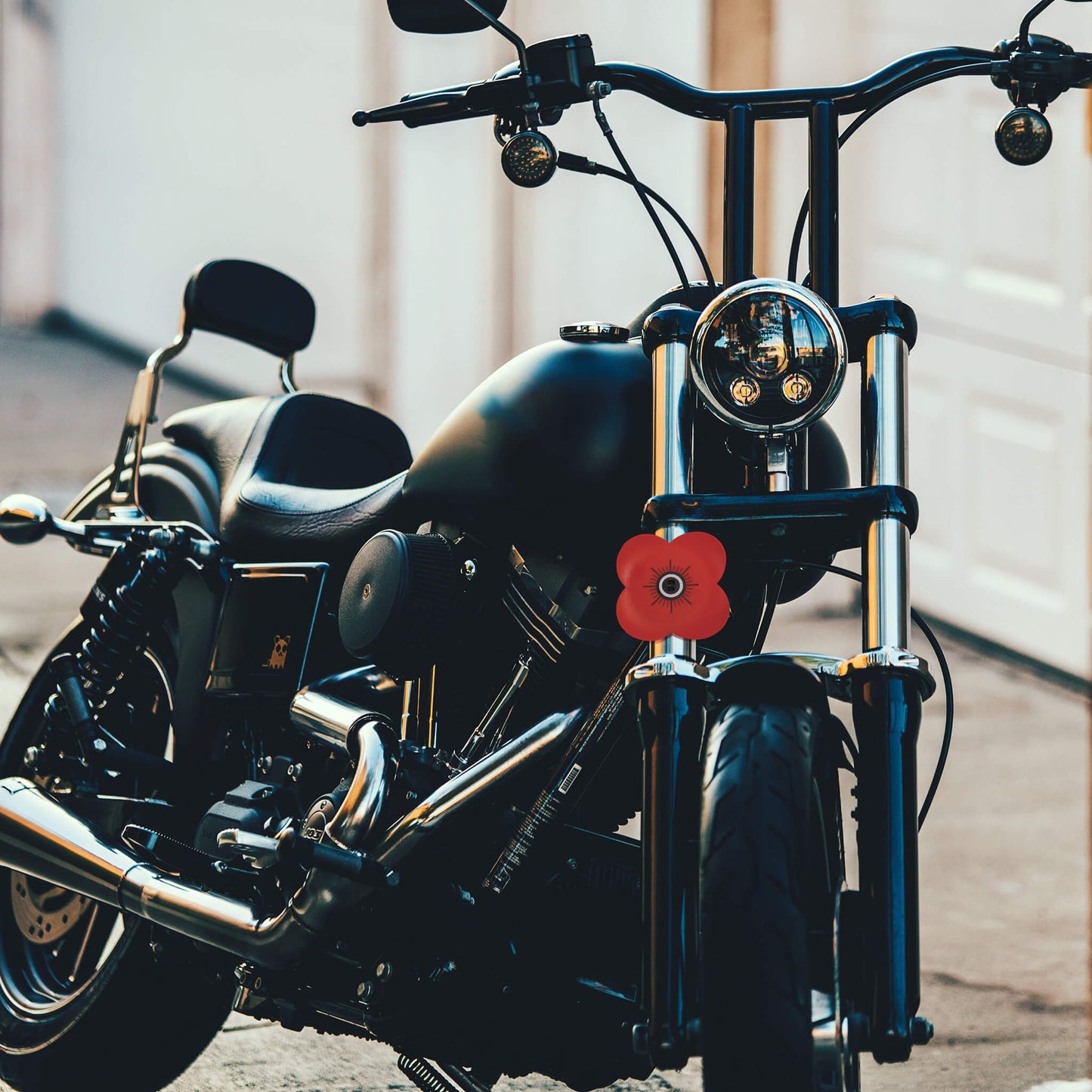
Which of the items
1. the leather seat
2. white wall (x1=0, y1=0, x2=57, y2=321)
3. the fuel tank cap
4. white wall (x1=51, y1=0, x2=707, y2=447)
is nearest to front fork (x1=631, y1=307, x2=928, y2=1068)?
the fuel tank cap

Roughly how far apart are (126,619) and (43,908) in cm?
55

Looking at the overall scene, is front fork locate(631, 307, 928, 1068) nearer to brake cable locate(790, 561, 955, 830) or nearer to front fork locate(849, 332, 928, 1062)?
front fork locate(849, 332, 928, 1062)

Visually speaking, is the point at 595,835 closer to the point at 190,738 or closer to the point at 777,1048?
the point at 777,1048

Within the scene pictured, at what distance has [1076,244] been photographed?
5230 millimetres

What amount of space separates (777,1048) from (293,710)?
1.01 m

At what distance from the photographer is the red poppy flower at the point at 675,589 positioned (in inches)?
64.5

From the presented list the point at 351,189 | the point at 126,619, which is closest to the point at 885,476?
the point at 126,619

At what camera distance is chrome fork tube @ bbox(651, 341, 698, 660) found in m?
1.71

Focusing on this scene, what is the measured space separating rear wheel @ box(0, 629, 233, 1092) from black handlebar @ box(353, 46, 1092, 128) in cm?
109

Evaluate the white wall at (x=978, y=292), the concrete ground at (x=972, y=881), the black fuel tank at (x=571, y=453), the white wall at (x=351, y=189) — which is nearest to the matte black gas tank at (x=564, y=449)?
the black fuel tank at (x=571, y=453)

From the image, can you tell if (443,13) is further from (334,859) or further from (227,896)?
(227,896)

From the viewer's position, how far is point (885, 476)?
1.69 m

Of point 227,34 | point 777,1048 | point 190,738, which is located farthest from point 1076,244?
point 227,34

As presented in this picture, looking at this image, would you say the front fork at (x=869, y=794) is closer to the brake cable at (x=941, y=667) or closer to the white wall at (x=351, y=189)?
the brake cable at (x=941, y=667)
